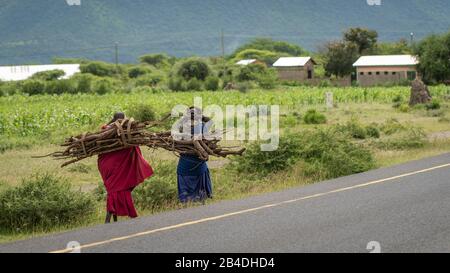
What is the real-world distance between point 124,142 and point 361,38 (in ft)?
341

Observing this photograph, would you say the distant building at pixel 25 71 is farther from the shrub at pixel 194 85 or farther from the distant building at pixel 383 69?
the distant building at pixel 383 69

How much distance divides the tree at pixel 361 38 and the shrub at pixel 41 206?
10087 centimetres

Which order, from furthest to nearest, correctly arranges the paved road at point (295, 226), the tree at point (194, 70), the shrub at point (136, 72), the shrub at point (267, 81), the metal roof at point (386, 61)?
the shrub at point (136, 72)
the metal roof at point (386, 61)
the tree at point (194, 70)
the shrub at point (267, 81)
the paved road at point (295, 226)

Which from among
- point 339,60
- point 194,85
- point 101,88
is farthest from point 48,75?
point 339,60

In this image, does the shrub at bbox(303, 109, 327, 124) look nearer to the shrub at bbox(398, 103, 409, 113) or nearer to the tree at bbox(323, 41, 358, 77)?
the shrub at bbox(398, 103, 409, 113)

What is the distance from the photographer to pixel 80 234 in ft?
32.4

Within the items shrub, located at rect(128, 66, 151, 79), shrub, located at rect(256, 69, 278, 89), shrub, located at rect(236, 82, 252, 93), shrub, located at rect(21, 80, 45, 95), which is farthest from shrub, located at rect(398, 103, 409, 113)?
shrub, located at rect(128, 66, 151, 79)

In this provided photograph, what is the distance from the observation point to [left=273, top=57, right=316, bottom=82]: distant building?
10475 centimetres

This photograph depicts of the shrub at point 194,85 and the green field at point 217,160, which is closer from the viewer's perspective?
the green field at point 217,160

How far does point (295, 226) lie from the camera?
397 inches

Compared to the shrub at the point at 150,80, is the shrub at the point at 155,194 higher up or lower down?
higher up

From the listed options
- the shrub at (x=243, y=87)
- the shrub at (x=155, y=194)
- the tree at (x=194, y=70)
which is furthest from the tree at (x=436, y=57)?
the shrub at (x=155, y=194)

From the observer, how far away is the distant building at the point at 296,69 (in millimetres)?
104750

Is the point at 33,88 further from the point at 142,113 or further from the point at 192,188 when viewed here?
the point at 192,188
